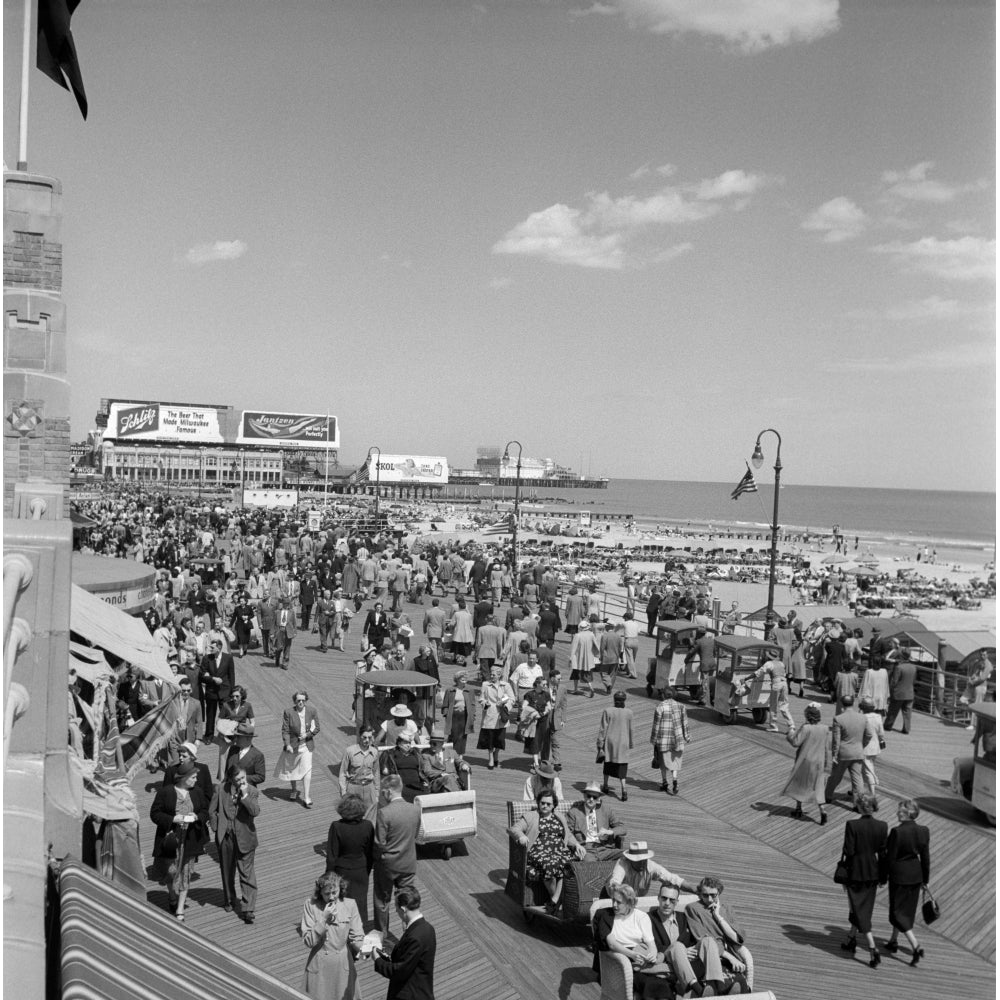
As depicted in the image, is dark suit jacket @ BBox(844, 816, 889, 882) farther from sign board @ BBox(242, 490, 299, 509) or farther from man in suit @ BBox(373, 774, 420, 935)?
sign board @ BBox(242, 490, 299, 509)

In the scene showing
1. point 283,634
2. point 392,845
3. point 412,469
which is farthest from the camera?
point 412,469

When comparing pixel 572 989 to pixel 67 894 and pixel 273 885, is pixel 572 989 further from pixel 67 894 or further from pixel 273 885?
pixel 67 894

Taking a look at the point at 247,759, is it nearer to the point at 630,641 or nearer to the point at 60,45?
the point at 60,45

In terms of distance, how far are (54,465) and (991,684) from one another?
12.9m

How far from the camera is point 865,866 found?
711 centimetres

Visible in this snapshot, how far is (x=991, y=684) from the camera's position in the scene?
535 inches

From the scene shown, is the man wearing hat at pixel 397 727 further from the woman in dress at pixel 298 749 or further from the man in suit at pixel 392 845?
the man in suit at pixel 392 845

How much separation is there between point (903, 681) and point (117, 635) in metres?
10.6

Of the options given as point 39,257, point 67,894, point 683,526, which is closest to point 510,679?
point 39,257

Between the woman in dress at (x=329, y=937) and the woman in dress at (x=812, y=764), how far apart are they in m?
6.04

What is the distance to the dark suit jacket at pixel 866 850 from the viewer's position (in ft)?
23.3

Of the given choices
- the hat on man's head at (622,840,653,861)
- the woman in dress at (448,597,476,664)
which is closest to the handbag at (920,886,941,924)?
the hat on man's head at (622,840,653,861)

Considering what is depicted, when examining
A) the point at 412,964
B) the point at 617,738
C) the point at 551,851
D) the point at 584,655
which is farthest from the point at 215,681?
the point at 412,964

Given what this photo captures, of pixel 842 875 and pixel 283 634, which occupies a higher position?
pixel 283 634
